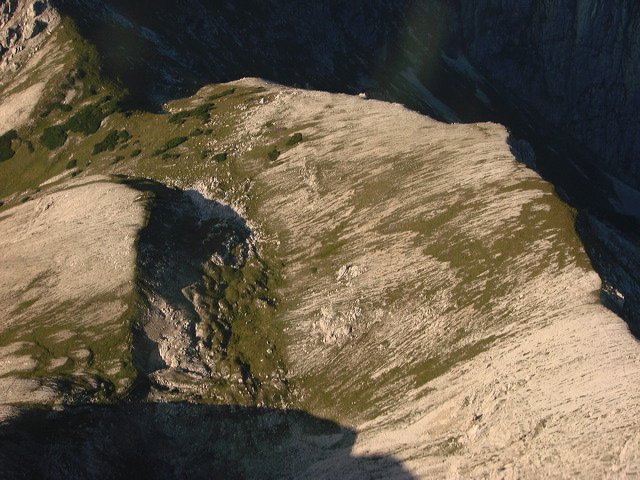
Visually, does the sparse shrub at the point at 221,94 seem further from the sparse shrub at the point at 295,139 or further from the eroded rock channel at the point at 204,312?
the eroded rock channel at the point at 204,312

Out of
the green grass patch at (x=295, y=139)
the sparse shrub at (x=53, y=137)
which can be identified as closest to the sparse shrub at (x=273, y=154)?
the green grass patch at (x=295, y=139)

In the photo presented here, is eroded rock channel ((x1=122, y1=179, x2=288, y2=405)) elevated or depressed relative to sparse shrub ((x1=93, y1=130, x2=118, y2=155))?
depressed

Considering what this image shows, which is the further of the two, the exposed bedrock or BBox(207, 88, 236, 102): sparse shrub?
the exposed bedrock

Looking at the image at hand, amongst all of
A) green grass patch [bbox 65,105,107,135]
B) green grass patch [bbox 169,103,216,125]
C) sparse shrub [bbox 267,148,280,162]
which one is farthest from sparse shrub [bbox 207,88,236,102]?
sparse shrub [bbox 267,148,280,162]

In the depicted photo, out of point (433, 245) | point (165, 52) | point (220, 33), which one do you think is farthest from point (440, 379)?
point (220, 33)

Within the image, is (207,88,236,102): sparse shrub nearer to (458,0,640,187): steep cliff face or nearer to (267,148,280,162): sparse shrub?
(267,148,280,162): sparse shrub

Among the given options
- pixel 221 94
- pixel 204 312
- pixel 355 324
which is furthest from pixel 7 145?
pixel 355 324
